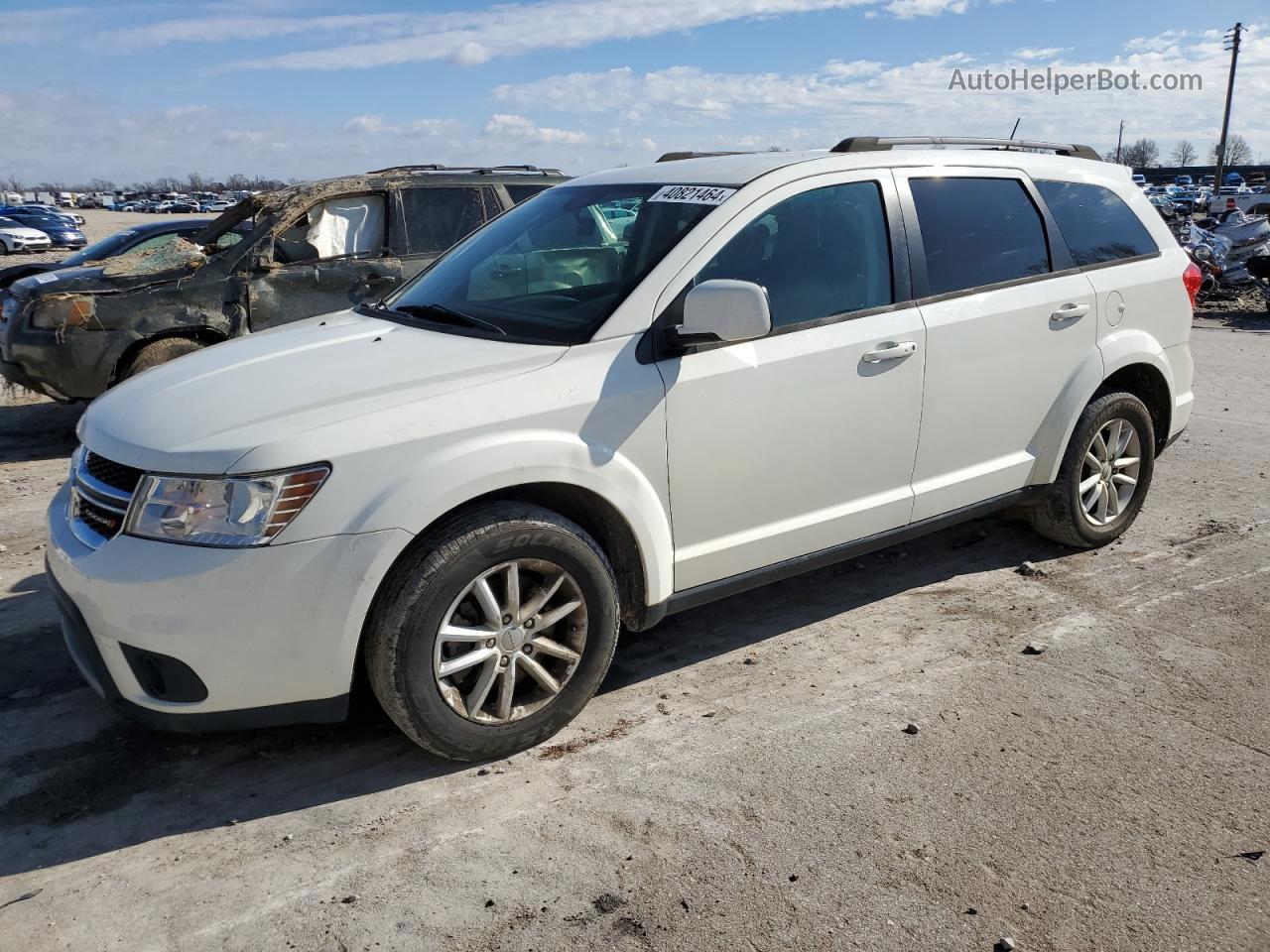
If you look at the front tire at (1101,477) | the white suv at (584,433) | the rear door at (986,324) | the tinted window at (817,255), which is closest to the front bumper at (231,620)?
the white suv at (584,433)

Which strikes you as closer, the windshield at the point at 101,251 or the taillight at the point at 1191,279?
the taillight at the point at 1191,279

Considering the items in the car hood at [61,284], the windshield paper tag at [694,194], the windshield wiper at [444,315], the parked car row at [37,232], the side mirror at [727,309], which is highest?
the windshield paper tag at [694,194]

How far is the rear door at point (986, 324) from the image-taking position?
4.21 meters

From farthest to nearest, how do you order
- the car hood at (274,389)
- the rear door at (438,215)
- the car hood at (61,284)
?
the rear door at (438,215)
the car hood at (61,284)
the car hood at (274,389)

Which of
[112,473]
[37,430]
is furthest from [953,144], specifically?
[37,430]

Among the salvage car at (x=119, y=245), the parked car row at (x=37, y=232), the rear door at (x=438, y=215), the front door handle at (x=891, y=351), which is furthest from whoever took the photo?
the parked car row at (x=37, y=232)

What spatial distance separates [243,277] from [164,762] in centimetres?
505

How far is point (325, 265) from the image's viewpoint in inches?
310

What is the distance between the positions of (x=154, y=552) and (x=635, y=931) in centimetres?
166

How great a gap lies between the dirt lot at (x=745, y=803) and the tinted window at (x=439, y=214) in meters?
4.40

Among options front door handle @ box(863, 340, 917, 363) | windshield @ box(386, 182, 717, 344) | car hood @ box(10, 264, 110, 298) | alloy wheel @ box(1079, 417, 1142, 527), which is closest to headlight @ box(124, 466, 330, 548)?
windshield @ box(386, 182, 717, 344)

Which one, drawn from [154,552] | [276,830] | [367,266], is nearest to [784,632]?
[276,830]

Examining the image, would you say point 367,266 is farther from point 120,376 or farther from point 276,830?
→ point 276,830

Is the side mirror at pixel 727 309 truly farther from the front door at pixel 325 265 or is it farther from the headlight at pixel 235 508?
the front door at pixel 325 265
